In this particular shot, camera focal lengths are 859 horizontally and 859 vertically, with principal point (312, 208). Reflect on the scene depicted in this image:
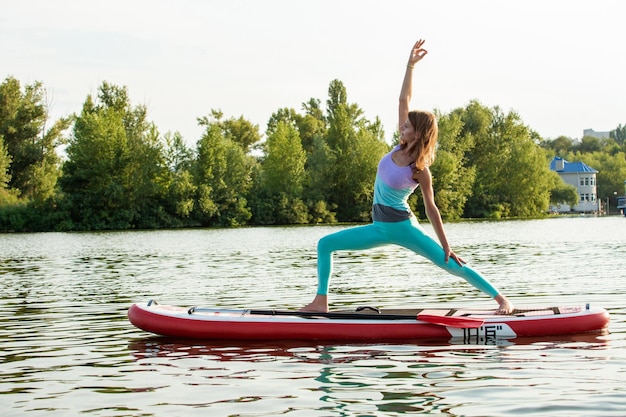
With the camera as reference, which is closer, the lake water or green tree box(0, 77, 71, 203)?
the lake water

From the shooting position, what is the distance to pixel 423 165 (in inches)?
350

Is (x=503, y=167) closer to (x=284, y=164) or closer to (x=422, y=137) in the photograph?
(x=284, y=164)

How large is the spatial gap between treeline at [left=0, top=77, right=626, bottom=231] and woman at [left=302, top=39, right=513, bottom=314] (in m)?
61.9

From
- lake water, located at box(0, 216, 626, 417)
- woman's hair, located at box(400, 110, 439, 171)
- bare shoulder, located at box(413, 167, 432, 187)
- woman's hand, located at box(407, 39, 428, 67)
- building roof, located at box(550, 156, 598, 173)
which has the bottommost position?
lake water, located at box(0, 216, 626, 417)

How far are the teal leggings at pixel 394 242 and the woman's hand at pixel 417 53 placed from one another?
1.72 meters

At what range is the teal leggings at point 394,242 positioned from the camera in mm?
9172

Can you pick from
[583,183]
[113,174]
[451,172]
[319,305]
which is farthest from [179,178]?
[583,183]

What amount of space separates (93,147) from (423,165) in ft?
229

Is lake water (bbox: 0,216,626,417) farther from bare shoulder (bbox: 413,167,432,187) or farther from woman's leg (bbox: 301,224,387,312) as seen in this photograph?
bare shoulder (bbox: 413,167,432,187)

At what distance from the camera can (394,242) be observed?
9.26 meters

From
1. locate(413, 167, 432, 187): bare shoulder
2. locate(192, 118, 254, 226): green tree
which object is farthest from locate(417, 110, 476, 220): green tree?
locate(413, 167, 432, 187): bare shoulder

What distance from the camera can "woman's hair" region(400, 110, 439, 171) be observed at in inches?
350

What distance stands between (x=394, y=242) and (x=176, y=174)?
70287 mm

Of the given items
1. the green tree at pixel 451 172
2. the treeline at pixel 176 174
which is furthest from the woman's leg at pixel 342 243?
the green tree at pixel 451 172
